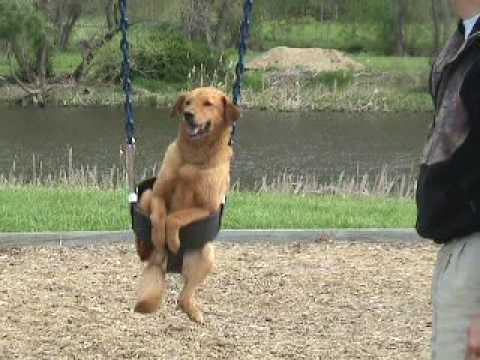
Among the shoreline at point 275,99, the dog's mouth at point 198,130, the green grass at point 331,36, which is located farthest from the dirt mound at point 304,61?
the dog's mouth at point 198,130

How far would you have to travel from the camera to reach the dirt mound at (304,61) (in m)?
35.8

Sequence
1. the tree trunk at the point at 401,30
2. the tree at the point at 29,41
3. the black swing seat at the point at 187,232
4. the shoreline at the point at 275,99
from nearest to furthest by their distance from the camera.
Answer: the black swing seat at the point at 187,232 → the shoreline at the point at 275,99 → the tree at the point at 29,41 → the tree trunk at the point at 401,30

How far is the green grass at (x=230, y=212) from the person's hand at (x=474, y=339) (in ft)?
15.5

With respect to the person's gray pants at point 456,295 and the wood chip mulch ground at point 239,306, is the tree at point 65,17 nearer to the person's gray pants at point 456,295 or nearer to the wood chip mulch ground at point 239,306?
the wood chip mulch ground at point 239,306

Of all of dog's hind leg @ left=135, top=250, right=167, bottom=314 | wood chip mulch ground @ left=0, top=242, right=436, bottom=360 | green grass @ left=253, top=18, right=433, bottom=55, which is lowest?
green grass @ left=253, top=18, right=433, bottom=55

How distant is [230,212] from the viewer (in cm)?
744

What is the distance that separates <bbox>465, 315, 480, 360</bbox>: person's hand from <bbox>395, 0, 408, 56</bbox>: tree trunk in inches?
1552

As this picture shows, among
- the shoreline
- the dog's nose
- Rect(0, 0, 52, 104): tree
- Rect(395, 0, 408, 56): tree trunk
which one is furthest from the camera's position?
Rect(395, 0, 408, 56): tree trunk

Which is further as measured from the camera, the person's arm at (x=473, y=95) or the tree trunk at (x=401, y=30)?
the tree trunk at (x=401, y=30)

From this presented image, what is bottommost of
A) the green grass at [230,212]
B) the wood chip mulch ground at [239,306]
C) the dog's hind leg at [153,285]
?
the green grass at [230,212]

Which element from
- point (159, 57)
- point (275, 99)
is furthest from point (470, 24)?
point (159, 57)

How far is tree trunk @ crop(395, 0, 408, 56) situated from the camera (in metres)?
41.2

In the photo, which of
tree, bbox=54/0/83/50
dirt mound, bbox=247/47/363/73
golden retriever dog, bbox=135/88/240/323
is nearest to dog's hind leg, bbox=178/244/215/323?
golden retriever dog, bbox=135/88/240/323

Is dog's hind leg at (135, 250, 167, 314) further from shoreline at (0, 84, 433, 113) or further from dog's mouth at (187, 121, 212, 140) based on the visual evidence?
shoreline at (0, 84, 433, 113)
